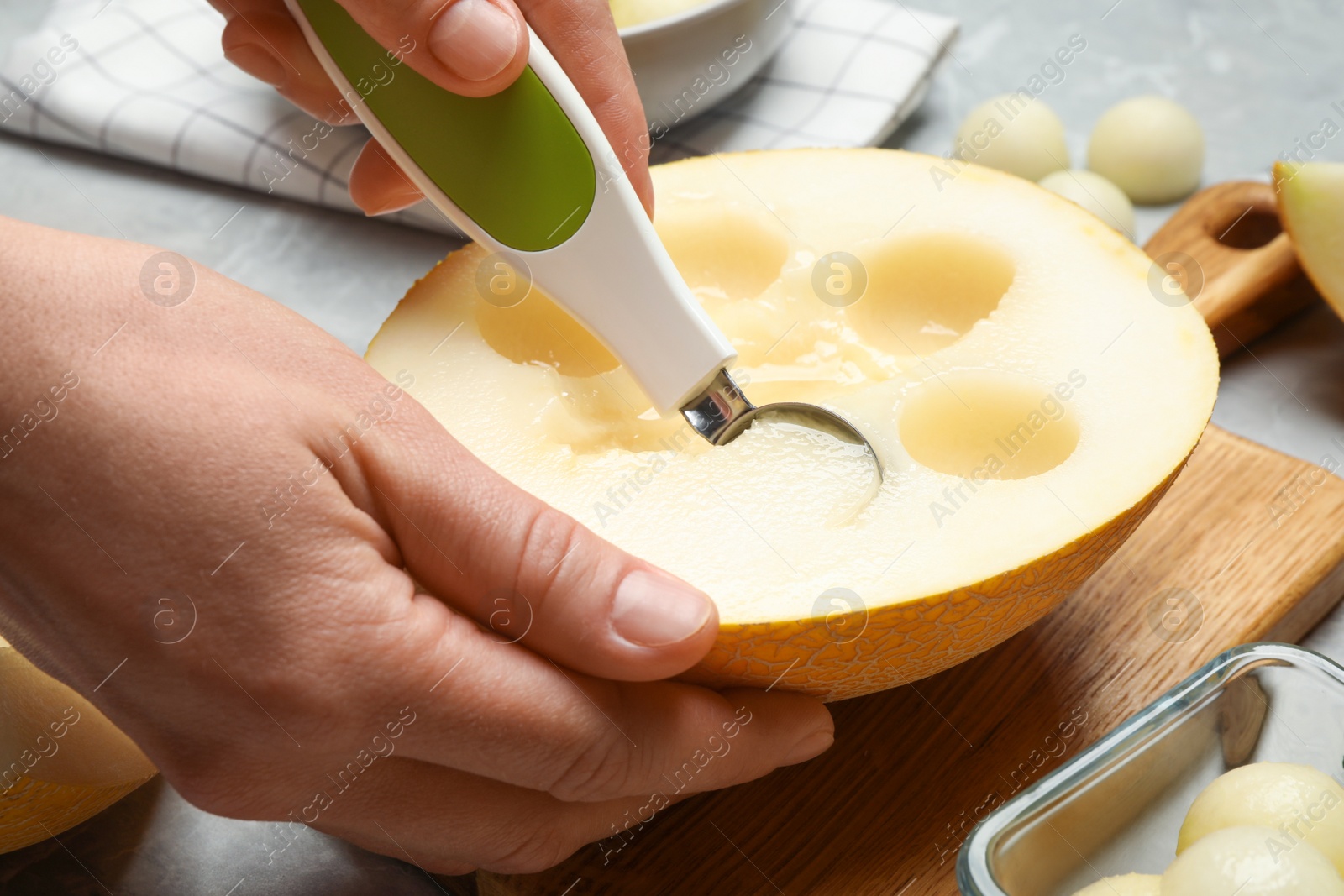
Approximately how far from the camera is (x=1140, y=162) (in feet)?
4.91

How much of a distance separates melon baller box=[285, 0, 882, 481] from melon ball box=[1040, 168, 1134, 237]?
0.68m

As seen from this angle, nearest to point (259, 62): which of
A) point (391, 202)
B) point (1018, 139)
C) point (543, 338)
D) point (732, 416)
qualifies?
point (391, 202)

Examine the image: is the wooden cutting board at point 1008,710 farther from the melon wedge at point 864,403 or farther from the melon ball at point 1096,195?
the melon ball at point 1096,195

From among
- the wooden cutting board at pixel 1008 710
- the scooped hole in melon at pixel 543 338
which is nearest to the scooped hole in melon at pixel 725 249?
the scooped hole in melon at pixel 543 338

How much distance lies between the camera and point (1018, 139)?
58.2 inches

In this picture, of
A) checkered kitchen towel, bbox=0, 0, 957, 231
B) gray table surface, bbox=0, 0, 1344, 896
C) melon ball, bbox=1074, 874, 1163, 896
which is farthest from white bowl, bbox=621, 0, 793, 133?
melon ball, bbox=1074, 874, 1163, 896

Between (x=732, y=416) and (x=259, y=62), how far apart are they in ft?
2.08

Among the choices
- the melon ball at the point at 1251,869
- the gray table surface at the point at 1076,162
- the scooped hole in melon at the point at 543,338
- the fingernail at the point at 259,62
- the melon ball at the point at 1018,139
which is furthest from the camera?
the melon ball at the point at 1018,139

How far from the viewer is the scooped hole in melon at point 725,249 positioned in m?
1.02

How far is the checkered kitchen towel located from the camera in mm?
1575

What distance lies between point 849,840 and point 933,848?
0.20ft

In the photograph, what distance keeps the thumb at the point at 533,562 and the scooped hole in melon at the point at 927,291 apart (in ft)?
1.39

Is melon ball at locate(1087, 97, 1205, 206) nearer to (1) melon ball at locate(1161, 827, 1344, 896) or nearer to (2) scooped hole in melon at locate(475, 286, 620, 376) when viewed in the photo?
(2) scooped hole in melon at locate(475, 286, 620, 376)

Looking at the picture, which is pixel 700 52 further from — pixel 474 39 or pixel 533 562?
pixel 533 562
